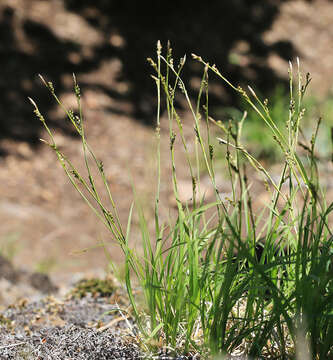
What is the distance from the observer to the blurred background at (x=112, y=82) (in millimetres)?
4472

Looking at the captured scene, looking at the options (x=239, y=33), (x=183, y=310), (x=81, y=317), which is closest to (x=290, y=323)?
(x=183, y=310)

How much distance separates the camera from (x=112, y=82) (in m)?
5.93

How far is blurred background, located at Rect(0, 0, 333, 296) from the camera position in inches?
176

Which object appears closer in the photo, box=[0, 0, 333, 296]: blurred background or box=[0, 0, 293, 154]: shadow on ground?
box=[0, 0, 333, 296]: blurred background

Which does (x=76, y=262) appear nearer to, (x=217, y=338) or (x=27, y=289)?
(x=27, y=289)

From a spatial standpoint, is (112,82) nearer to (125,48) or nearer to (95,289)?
(125,48)

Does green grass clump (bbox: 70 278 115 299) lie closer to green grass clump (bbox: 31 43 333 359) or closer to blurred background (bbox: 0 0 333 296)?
green grass clump (bbox: 31 43 333 359)

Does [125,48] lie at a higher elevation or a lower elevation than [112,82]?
higher

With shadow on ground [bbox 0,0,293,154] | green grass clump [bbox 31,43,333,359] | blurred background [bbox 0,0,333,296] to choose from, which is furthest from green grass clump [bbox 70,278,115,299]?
shadow on ground [bbox 0,0,293,154]

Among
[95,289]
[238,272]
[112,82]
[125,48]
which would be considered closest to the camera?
[238,272]

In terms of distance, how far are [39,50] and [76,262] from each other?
304cm

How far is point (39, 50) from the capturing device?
19.5 ft

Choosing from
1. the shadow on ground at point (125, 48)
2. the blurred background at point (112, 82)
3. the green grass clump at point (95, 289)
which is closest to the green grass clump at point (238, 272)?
the green grass clump at point (95, 289)

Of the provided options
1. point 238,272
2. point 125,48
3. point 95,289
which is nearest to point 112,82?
point 125,48
